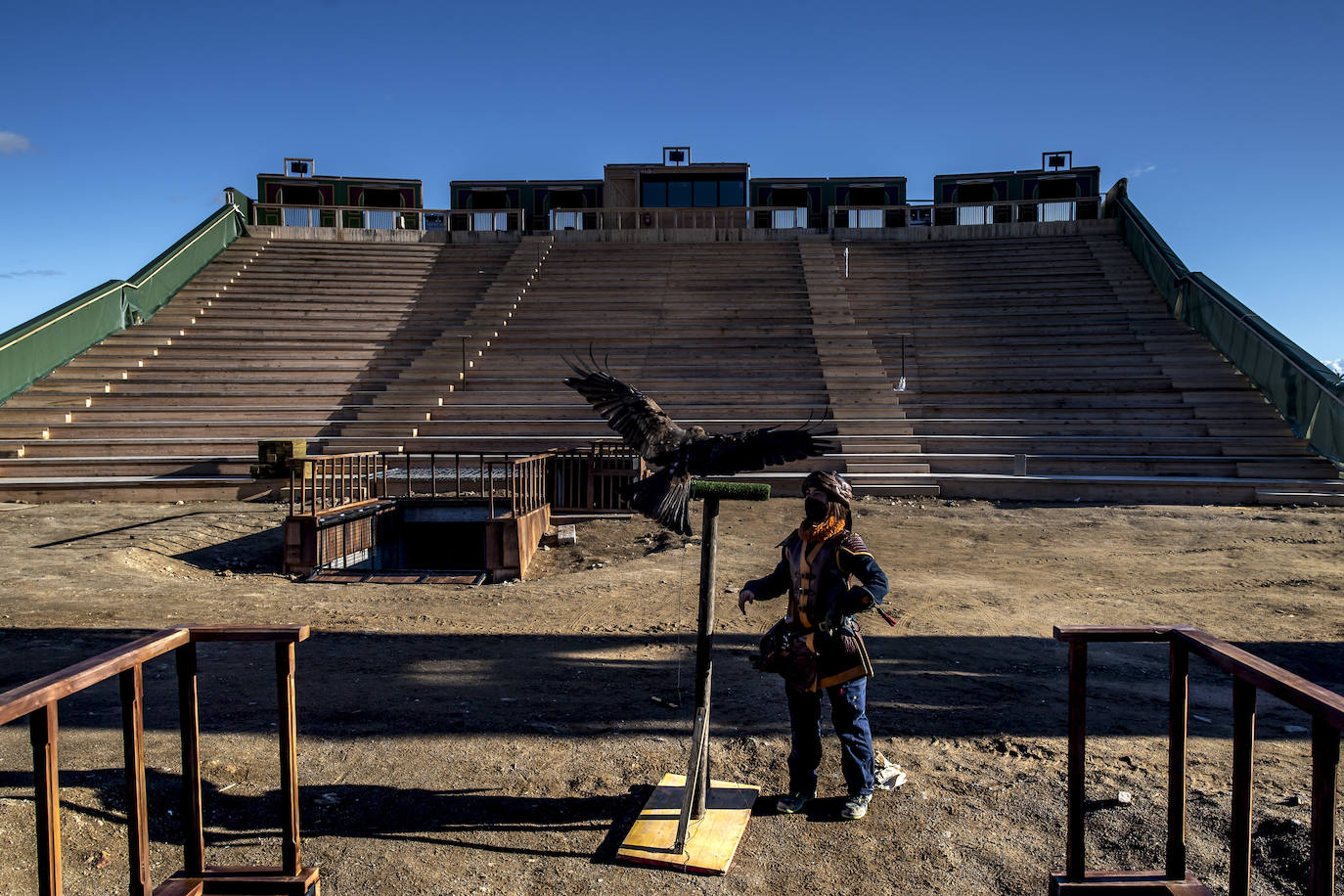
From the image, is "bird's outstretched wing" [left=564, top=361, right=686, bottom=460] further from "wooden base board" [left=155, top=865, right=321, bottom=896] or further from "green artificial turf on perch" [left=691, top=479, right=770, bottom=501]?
"wooden base board" [left=155, top=865, right=321, bottom=896]

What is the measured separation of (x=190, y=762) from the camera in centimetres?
302

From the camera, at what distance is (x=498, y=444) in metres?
15.8

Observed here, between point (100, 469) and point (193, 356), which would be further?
point (193, 356)

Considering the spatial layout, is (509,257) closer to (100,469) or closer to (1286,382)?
(100,469)

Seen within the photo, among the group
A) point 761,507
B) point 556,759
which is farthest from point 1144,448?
point 556,759

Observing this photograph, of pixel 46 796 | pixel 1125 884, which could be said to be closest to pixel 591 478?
pixel 1125 884

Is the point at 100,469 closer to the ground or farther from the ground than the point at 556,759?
farther from the ground

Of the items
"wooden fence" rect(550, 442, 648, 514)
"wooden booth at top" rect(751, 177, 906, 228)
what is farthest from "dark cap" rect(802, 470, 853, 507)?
"wooden booth at top" rect(751, 177, 906, 228)

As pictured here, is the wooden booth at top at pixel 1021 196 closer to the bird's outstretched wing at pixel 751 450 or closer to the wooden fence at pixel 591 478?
the wooden fence at pixel 591 478

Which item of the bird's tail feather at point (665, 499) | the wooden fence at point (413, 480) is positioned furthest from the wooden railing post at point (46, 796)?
the wooden fence at point (413, 480)

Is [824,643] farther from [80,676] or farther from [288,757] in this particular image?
[80,676]

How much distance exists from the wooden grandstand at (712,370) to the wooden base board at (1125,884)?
10.2 metres

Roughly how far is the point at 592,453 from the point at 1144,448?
1031 centimetres

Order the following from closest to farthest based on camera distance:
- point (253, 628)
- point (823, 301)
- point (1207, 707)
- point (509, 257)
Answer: point (253, 628) → point (1207, 707) → point (823, 301) → point (509, 257)
